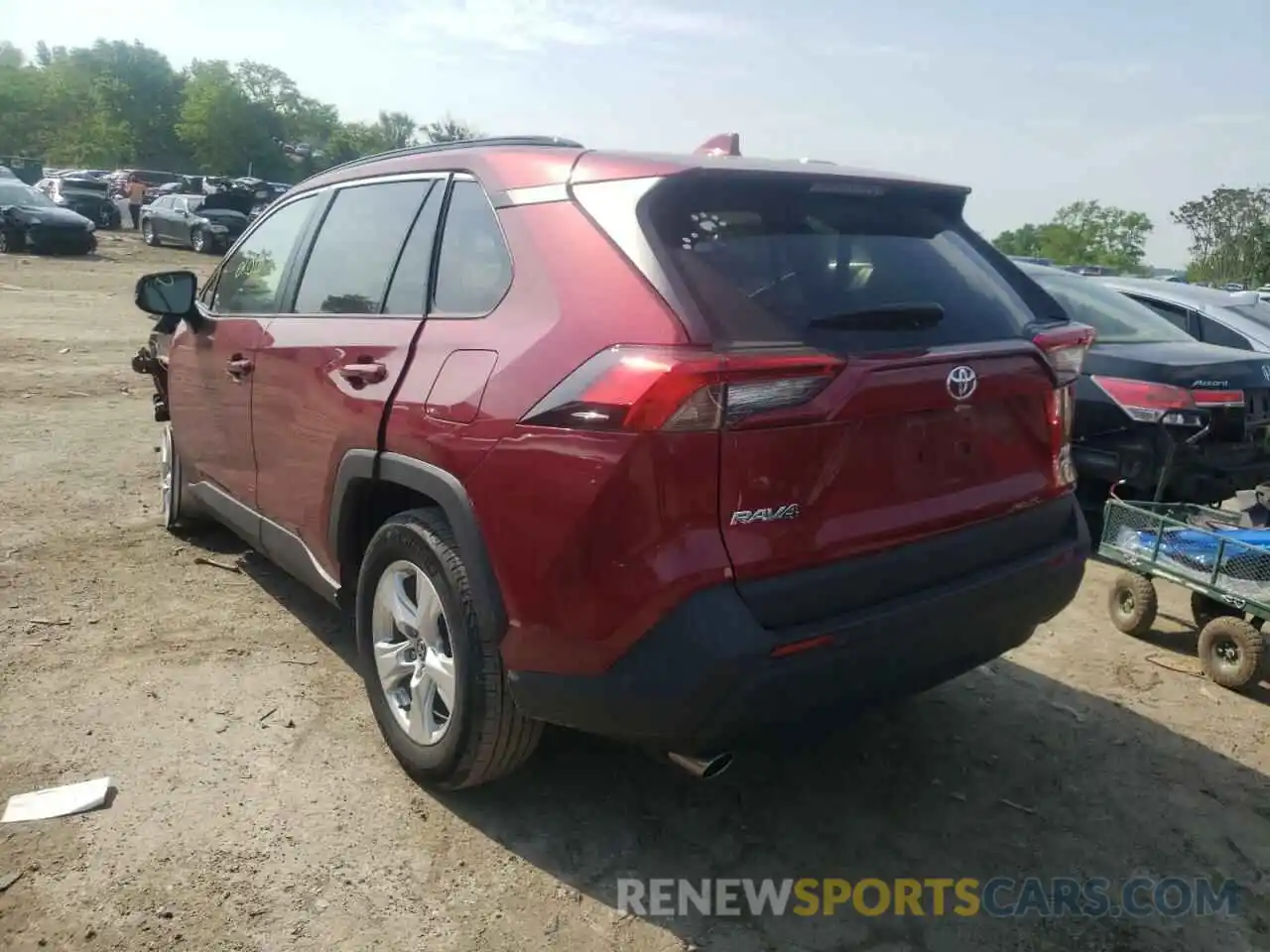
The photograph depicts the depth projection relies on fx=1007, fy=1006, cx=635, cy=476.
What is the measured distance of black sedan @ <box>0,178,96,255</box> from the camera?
909 inches

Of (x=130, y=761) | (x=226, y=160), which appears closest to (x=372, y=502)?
(x=130, y=761)

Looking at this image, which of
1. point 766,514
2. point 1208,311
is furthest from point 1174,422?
point 766,514

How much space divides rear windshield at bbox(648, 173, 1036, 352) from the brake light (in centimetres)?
9

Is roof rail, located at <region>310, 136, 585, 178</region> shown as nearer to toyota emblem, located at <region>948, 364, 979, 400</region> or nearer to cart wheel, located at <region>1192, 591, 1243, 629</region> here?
toyota emblem, located at <region>948, 364, 979, 400</region>

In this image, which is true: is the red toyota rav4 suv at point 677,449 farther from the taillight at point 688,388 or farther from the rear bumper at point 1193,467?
the rear bumper at point 1193,467

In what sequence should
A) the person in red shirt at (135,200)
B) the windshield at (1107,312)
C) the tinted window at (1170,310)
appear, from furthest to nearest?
1. the person in red shirt at (135,200)
2. the tinted window at (1170,310)
3. the windshield at (1107,312)

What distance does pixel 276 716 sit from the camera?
3.48 m

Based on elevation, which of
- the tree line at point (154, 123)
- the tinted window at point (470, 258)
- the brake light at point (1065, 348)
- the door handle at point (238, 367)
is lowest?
the door handle at point (238, 367)

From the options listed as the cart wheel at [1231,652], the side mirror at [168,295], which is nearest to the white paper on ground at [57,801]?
the side mirror at [168,295]

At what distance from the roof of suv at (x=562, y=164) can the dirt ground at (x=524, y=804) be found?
1.52 meters

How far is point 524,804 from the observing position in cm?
301

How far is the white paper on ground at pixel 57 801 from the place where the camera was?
287cm

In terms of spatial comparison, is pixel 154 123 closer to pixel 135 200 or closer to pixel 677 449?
pixel 135 200

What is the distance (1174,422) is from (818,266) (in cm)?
382
